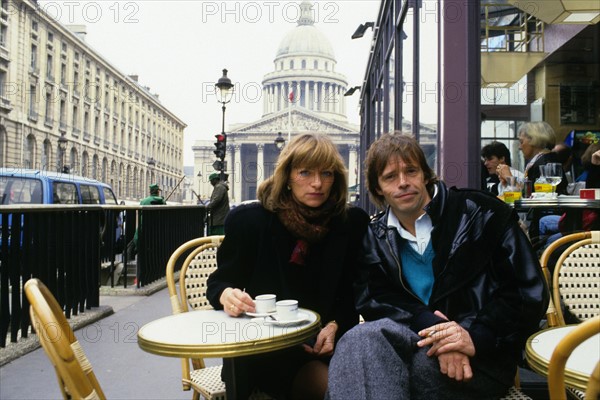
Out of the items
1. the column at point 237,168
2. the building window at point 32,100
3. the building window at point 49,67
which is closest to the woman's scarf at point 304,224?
the building window at point 32,100

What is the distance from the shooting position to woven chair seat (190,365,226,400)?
6.31 ft

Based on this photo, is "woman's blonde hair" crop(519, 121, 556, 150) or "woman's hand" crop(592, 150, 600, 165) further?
"woman's blonde hair" crop(519, 121, 556, 150)

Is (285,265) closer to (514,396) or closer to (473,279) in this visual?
(473,279)

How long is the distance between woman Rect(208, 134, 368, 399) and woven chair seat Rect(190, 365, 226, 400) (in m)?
0.29

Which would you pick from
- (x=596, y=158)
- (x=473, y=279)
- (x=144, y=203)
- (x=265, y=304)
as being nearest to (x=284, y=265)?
(x=265, y=304)

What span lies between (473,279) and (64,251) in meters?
3.44

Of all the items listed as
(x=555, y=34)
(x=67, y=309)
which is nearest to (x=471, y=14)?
(x=67, y=309)

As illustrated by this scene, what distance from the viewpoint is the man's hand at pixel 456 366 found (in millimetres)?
1522

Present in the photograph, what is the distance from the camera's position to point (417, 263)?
1870 millimetres

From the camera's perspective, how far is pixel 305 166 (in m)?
2.02

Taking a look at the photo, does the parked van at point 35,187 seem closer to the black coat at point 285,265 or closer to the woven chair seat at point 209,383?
the woven chair seat at point 209,383

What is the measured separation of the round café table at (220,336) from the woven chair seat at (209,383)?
185 millimetres

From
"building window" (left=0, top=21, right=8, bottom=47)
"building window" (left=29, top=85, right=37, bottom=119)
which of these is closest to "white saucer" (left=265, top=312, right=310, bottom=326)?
"building window" (left=0, top=21, right=8, bottom=47)

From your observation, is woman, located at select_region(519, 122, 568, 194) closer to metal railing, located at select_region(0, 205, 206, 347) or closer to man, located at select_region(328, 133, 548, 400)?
man, located at select_region(328, 133, 548, 400)
